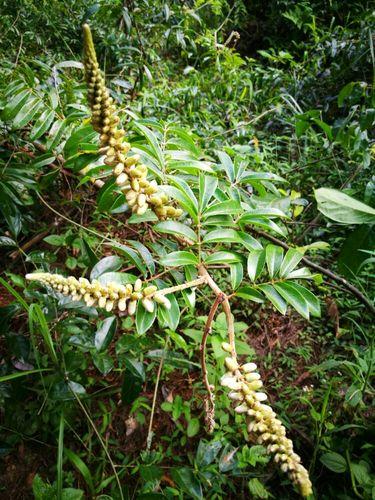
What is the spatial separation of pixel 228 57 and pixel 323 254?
2184mm

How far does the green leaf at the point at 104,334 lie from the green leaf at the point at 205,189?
42 centimetres

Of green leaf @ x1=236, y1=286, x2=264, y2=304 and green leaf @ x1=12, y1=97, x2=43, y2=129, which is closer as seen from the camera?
green leaf @ x1=236, y1=286, x2=264, y2=304

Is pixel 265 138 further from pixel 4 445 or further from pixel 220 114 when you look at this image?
pixel 4 445

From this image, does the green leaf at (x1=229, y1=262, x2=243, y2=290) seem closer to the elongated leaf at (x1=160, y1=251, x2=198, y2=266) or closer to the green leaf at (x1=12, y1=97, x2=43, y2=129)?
the elongated leaf at (x1=160, y1=251, x2=198, y2=266)

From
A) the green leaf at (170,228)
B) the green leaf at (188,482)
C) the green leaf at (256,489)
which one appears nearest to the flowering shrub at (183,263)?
the green leaf at (170,228)

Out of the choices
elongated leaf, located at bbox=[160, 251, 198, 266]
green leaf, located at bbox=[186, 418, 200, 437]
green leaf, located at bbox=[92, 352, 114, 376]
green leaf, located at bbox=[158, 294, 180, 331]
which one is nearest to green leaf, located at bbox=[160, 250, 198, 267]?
elongated leaf, located at bbox=[160, 251, 198, 266]

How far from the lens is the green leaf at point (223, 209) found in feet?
2.80

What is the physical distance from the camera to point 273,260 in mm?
917

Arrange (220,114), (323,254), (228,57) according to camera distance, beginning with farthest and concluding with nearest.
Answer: (228,57) < (220,114) < (323,254)

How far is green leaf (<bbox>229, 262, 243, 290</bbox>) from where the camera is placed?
0.86 m

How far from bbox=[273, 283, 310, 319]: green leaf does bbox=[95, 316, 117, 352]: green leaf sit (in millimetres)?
477

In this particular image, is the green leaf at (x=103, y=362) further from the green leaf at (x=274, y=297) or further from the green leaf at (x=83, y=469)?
the green leaf at (x=274, y=297)

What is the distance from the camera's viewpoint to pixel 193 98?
262 centimetres

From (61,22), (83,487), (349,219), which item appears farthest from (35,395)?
(61,22)
